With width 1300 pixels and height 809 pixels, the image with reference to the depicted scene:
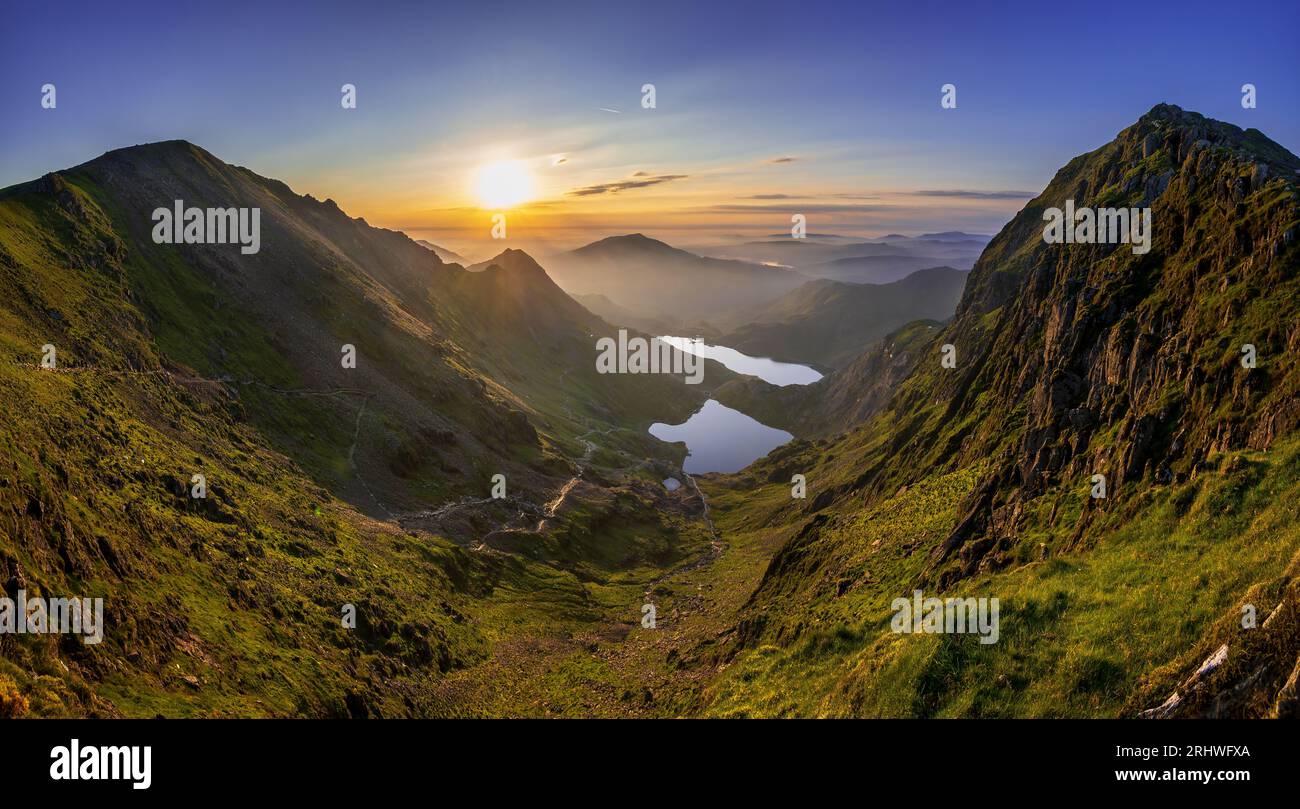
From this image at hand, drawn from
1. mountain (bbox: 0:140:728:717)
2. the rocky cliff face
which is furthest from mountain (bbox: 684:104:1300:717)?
mountain (bbox: 0:140:728:717)

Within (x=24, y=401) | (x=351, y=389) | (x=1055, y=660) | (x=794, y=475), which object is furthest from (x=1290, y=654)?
(x=794, y=475)

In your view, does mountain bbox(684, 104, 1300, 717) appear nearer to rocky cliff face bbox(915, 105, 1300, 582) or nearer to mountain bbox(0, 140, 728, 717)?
rocky cliff face bbox(915, 105, 1300, 582)

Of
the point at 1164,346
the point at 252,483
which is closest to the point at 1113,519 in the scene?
the point at 1164,346

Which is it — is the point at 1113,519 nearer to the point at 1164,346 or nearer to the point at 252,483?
the point at 1164,346

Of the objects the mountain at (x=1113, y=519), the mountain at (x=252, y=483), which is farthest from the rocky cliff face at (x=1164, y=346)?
the mountain at (x=252, y=483)

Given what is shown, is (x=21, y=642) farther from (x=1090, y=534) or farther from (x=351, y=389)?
(x=351, y=389)

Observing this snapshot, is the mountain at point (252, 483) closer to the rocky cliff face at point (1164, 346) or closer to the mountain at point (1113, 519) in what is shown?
the mountain at point (1113, 519)
